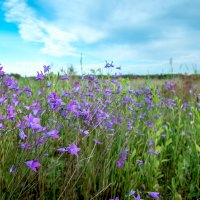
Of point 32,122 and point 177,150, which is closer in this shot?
point 32,122

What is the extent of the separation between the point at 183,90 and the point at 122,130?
5.23 meters

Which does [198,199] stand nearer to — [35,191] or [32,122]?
[35,191]

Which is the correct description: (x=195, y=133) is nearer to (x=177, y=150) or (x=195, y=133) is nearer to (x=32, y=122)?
(x=177, y=150)

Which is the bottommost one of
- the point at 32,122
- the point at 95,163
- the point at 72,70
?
the point at 95,163

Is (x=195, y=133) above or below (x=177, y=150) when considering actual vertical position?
above

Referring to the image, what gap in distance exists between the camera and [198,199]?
8.84 feet

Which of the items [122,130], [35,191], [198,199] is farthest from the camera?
[122,130]

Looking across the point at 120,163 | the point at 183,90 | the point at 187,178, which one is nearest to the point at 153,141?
the point at 187,178

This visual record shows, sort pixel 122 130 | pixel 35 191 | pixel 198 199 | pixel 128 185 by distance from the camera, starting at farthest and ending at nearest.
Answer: pixel 122 130, pixel 198 199, pixel 128 185, pixel 35 191

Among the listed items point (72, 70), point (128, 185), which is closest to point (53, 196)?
point (128, 185)

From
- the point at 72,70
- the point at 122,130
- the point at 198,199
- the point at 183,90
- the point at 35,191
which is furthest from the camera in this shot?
the point at 183,90

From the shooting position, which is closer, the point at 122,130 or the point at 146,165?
the point at 146,165

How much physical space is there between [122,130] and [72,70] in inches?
117

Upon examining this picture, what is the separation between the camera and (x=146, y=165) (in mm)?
2705
